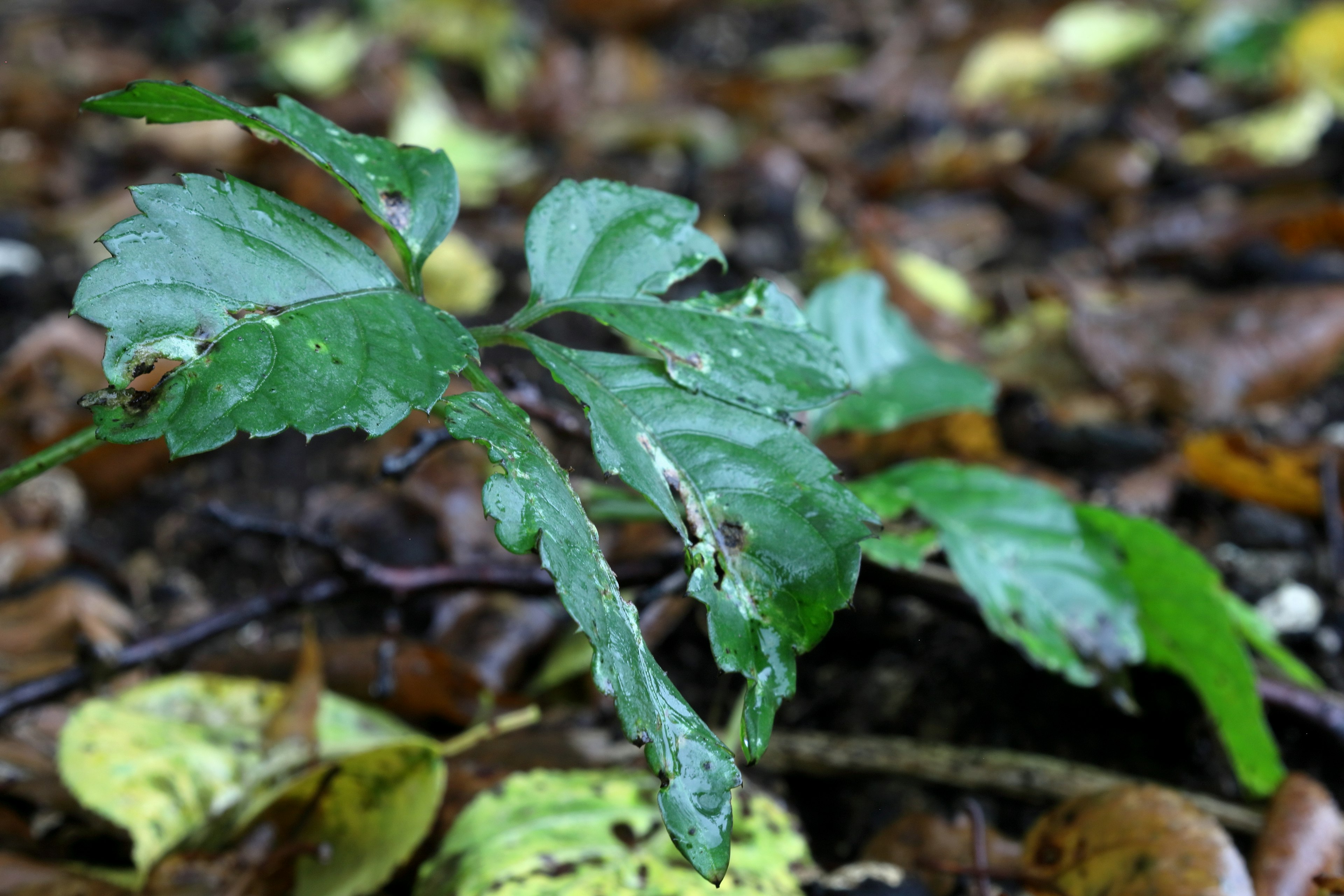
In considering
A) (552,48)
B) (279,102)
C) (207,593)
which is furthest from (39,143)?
(279,102)

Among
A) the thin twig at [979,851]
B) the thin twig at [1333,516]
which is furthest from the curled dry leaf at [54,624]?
the thin twig at [1333,516]

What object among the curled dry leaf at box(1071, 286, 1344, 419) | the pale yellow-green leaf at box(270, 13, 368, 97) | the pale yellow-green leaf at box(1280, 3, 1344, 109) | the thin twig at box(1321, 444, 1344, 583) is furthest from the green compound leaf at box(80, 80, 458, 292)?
the pale yellow-green leaf at box(1280, 3, 1344, 109)

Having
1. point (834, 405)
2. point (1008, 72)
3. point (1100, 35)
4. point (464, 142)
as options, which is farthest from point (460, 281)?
point (1100, 35)

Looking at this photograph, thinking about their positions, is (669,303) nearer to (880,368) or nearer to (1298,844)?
(880,368)

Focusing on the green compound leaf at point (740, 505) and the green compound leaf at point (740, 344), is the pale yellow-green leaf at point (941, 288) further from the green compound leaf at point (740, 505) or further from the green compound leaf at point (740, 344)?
the green compound leaf at point (740, 505)

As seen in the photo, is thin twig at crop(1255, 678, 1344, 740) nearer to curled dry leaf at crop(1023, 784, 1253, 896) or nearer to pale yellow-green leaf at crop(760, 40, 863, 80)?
curled dry leaf at crop(1023, 784, 1253, 896)

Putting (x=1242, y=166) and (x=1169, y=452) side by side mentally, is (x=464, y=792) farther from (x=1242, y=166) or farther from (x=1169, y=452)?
(x=1242, y=166)

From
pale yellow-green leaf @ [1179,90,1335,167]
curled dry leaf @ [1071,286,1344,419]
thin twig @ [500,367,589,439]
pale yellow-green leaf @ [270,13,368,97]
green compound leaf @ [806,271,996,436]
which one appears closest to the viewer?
thin twig @ [500,367,589,439]
